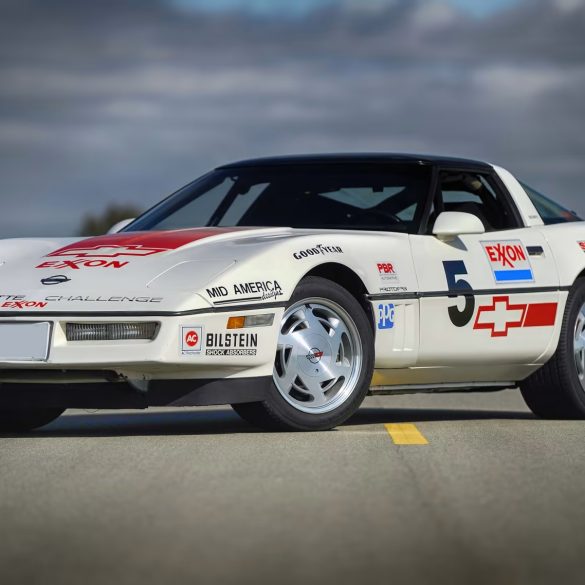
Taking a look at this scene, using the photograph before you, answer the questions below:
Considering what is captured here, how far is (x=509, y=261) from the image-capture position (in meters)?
8.27

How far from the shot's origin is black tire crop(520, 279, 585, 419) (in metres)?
8.59

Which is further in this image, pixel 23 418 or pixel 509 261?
pixel 509 261

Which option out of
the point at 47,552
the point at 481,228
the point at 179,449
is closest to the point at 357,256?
the point at 481,228

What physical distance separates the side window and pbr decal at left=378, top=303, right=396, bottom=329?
1257mm

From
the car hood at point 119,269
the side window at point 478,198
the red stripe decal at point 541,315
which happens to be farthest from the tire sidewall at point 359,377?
the side window at point 478,198

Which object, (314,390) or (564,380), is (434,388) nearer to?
(564,380)

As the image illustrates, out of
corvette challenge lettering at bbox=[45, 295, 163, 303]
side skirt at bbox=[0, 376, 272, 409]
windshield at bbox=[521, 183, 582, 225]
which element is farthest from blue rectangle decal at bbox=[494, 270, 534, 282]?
corvette challenge lettering at bbox=[45, 295, 163, 303]

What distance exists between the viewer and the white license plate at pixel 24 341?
655 centimetres

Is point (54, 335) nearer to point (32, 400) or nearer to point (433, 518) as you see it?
point (32, 400)

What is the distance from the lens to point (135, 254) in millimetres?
6984

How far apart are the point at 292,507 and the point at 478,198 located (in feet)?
15.3

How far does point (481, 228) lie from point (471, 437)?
4.74ft

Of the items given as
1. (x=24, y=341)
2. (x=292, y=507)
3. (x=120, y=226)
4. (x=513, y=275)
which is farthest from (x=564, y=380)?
(x=292, y=507)

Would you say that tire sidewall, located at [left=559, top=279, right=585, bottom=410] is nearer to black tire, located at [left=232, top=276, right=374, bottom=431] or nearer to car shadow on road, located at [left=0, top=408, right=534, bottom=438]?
car shadow on road, located at [left=0, top=408, right=534, bottom=438]
